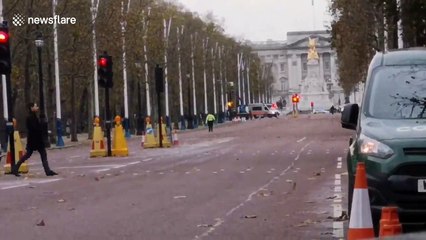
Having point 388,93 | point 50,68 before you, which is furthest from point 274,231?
point 50,68

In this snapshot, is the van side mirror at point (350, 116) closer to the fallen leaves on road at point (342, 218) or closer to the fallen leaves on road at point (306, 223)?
the fallen leaves on road at point (306, 223)

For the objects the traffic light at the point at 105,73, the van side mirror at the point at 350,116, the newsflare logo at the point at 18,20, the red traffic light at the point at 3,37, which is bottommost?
the van side mirror at the point at 350,116

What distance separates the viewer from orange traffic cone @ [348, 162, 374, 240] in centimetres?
995

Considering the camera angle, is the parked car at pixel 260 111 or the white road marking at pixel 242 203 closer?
the white road marking at pixel 242 203

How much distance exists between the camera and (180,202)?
1802 centimetres

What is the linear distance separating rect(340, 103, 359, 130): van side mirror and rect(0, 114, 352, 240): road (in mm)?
1333

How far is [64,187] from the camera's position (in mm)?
22781

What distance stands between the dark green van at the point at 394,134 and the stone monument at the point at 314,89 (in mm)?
152270

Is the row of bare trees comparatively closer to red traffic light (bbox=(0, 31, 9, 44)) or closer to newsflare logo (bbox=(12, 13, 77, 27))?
newsflare logo (bbox=(12, 13, 77, 27))

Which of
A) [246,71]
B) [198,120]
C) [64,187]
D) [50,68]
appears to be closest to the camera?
[64,187]

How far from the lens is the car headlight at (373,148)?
36.4 feet

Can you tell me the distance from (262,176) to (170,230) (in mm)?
11644

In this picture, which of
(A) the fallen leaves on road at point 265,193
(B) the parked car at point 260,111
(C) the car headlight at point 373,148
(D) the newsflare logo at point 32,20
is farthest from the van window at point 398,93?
(B) the parked car at point 260,111

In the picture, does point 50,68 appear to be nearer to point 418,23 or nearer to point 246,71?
point 418,23
